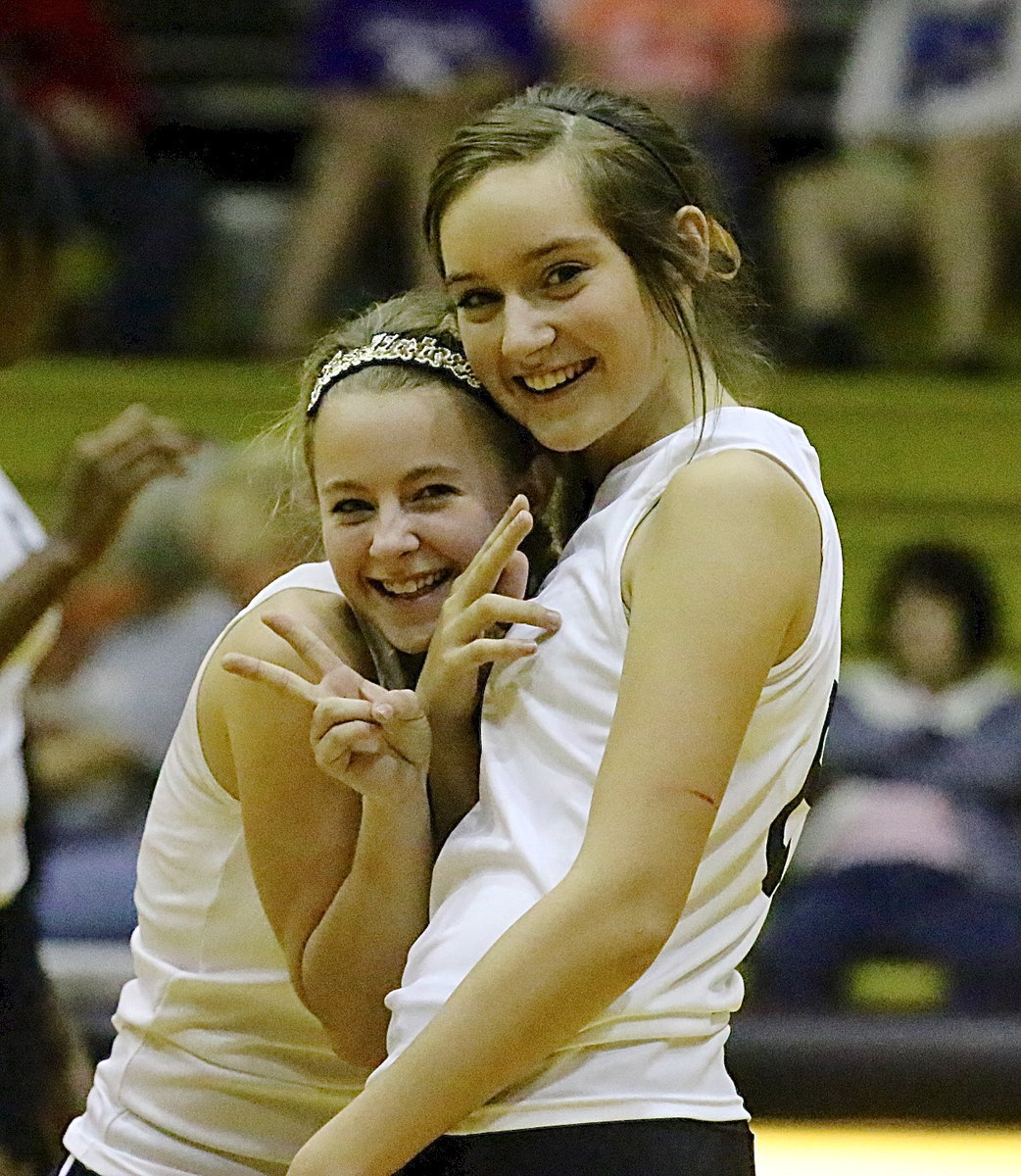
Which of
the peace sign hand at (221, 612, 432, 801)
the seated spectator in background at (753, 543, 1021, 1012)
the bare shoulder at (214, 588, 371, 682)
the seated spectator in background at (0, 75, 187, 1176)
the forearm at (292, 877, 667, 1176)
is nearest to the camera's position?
the forearm at (292, 877, 667, 1176)

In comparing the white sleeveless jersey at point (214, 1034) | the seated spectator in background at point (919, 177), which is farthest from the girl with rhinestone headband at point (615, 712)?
the seated spectator in background at point (919, 177)

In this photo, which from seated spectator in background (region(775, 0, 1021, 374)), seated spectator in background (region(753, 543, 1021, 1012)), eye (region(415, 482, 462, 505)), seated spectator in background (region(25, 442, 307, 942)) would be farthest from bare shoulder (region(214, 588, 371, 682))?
seated spectator in background (region(775, 0, 1021, 374))

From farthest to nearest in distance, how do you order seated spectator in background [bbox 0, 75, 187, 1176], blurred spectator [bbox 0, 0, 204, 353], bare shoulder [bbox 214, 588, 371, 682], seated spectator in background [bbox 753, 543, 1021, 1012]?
blurred spectator [bbox 0, 0, 204, 353] → seated spectator in background [bbox 753, 543, 1021, 1012] → seated spectator in background [bbox 0, 75, 187, 1176] → bare shoulder [bbox 214, 588, 371, 682]

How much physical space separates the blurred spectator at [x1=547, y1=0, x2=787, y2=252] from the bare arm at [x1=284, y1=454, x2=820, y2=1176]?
3.47 metres

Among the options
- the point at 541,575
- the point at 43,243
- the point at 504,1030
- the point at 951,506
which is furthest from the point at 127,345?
the point at 504,1030

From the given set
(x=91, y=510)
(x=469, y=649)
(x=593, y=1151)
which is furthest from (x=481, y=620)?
(x=91, y=510)

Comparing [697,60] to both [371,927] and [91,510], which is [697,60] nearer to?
[91,510]

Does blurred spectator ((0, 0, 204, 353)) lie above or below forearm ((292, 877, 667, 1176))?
above

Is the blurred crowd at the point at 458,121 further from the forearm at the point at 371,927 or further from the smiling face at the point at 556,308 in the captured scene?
the forearm at the point at 371,927

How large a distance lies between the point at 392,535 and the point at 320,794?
190 mm

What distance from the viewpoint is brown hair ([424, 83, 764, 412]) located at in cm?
142

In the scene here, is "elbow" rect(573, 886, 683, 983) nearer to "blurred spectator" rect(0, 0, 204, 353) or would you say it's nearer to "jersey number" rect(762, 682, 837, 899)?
"jersey number" rect(762, 682, 837, 899)

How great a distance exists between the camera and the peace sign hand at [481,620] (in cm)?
138

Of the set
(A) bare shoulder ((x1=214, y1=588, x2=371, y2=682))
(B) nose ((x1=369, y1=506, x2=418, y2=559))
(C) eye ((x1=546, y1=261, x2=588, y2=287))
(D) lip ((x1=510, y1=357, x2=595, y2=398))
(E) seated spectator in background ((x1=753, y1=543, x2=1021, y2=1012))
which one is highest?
(C) eye ((x1=546, y1=261, x2=588, y2=287))
